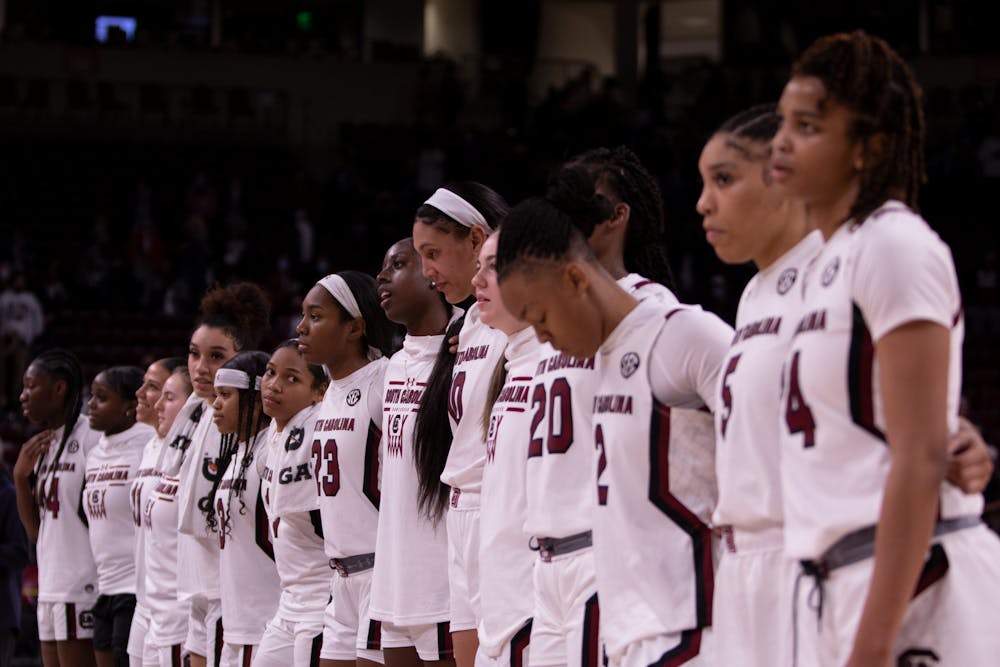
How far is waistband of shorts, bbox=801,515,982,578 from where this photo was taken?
8.73ft

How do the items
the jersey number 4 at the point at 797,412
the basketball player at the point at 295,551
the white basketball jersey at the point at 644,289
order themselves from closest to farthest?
the jersey number 4 at the point at 797,412 < the white basketball jersey at the point at 644,289 < the basketball player at the point at 295,551

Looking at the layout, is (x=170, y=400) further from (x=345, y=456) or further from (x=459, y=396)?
(x=459, y=396)

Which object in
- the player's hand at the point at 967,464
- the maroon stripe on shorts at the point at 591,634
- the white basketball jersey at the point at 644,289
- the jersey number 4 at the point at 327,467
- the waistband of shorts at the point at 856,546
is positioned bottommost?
the maroon stripe on shorts at the point at 591,634

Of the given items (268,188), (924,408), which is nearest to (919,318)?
(924,408)

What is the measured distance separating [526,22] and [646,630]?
23.4 meters

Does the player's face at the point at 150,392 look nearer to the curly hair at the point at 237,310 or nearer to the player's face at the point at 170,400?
the player's face at the point at 170,400

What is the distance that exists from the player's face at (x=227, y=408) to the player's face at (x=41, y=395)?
7.10 feet

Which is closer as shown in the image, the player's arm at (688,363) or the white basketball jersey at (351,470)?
the player's arm at (688,363)

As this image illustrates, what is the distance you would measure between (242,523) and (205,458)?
541 millimetres

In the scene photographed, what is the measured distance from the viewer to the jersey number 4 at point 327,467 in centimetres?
569

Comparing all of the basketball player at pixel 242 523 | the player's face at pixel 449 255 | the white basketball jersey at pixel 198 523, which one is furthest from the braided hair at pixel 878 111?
the white basketball jersey at pixel 198 523

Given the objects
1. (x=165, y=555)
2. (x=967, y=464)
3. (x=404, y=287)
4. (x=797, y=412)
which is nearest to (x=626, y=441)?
(x=797, y=412)

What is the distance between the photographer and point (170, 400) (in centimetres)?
773

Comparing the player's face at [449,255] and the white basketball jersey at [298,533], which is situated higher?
the player's face at [449,255]
